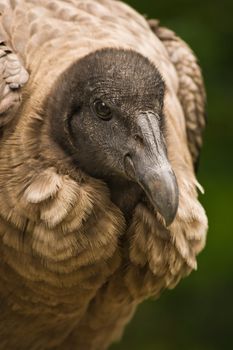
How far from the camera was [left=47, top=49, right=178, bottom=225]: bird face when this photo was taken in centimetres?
373

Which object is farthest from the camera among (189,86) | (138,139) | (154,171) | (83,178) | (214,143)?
(214,143)

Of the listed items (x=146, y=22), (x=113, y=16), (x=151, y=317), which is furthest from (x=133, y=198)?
(x=151, y=317)

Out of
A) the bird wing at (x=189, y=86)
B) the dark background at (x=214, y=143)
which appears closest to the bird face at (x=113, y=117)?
the bird wing at (x=189, y=86)

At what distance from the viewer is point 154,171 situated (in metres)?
3.64

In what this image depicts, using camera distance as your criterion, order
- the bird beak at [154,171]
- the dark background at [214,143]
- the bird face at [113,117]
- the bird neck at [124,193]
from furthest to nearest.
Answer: the dark background at [214,143] → the bird neck at [124,193] → the bird face at [113,117] → the bird beak at [154,171]

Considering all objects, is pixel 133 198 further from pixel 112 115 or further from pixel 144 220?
pixel 112 115

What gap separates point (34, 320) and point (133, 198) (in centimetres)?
79

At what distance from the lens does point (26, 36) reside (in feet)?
14.0

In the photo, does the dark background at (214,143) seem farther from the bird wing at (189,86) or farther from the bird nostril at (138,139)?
the bird nostril at (138,139)

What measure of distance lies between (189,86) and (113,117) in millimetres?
1370

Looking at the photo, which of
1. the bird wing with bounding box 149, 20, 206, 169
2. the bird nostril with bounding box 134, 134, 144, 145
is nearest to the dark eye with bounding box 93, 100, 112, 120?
the bird nostril with bounding box 134, 134, 144, 145

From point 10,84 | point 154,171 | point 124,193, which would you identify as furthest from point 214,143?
point 154,171

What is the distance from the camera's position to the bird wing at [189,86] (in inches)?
202

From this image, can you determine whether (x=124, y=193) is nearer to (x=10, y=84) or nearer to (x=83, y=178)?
(x=83, y=178)
